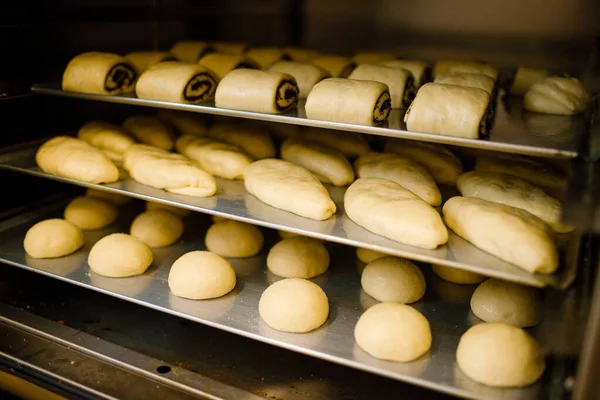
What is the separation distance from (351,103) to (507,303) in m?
0.79

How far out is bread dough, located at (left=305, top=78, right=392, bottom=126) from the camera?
1623mm

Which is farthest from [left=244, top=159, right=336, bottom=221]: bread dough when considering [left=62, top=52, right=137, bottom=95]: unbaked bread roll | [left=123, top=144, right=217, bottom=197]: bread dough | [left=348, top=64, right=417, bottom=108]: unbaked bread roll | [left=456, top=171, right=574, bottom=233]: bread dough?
[left=62, top=52, right=137, bottom=95]: unbaked bread roll

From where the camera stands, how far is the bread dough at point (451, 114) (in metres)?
1.49

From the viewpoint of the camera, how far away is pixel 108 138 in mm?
2264

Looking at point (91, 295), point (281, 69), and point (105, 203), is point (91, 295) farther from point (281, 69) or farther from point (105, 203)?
point (281, 69)

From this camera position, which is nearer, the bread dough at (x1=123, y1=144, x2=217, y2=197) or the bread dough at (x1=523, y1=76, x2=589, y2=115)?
the bread dough at (x1=523, y1=76, x2=589, y2=115)

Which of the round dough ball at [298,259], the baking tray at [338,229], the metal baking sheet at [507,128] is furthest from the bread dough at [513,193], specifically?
the round dough ball at [298,259]

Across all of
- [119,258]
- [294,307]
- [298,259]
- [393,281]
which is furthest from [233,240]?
[393,281]

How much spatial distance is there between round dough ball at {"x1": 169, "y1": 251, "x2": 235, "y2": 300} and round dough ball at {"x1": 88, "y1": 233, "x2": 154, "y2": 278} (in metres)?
0.16

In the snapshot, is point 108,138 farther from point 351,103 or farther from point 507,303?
point 507,303

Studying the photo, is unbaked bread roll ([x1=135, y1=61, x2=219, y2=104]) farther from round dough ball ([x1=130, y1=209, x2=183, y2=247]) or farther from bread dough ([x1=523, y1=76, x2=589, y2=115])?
bread dough ([x1=523, y1=76, x2=589, y2=115])

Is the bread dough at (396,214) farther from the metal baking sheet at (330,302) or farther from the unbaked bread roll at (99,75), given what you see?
the unbaked bread roll at (99,75)

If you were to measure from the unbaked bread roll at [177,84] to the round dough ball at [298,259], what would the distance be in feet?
2.05

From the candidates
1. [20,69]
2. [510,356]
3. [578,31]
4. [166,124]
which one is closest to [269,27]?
[166,124]
